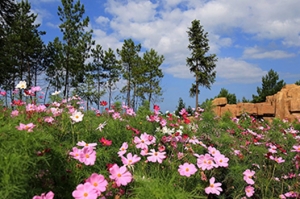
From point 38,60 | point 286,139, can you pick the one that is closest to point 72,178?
point 286,139

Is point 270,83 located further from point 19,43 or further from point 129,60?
point 19,43

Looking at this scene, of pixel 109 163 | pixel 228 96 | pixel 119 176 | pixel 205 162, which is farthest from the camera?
pixel 228 96

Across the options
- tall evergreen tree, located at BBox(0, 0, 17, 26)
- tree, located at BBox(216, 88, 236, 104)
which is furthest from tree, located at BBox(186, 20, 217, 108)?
tall evergreen tree, located at BBox(0, 0, 17, 26)

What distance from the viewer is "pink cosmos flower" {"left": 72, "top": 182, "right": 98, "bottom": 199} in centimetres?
138

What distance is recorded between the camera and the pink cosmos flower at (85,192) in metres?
1.38

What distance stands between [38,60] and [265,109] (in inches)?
704

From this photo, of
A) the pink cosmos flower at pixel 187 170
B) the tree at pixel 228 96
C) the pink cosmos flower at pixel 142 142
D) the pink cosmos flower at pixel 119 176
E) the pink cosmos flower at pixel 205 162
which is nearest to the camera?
the pink cosmos flower at pixel 119 176

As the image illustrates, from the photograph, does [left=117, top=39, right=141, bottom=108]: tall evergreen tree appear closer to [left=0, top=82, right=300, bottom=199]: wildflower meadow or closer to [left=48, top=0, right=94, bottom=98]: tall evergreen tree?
[left=48, top=0, right=94, bottom=98]: tall evergreen tree

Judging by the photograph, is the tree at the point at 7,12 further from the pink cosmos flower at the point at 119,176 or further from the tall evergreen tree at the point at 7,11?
the pink cosmos flower at the point at 119,176

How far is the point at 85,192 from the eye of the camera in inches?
55.2

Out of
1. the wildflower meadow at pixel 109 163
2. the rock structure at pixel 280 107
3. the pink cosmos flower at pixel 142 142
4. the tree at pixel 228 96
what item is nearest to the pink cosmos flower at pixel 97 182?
the wildflower meadow at pixel 109 163

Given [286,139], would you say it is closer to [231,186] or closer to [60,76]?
[231,186]

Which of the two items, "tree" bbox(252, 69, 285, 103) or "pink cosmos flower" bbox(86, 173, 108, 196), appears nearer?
"pink cosmos flower" bbox(86, 173, 108, 196)

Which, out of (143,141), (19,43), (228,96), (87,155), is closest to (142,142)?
(143,141)
